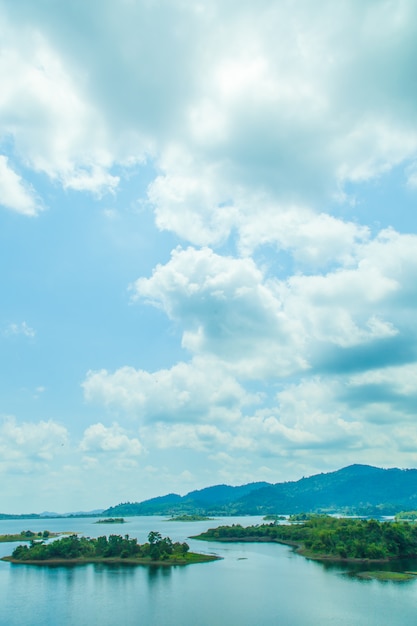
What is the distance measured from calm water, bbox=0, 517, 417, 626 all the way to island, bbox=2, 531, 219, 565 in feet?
20.9

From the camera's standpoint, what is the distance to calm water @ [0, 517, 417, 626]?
57.8 meters

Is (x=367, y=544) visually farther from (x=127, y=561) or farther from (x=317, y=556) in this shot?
(x=127, y=561)

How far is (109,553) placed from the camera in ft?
357

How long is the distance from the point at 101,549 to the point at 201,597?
50579 millimetres

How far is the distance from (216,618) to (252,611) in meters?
5.58

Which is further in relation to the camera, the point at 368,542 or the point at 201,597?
the point at 368,542

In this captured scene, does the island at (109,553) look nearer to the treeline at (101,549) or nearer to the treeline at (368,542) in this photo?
the treeline at (101,549)

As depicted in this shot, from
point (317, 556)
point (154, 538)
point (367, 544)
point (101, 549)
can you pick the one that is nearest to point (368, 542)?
point (367, 544)

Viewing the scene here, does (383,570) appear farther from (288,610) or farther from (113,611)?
(113,611)

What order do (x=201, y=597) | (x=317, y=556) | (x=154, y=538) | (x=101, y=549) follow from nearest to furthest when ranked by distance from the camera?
(x=201, y=597) < (x=154, y=538) < (x=101, y=549) < (x=317, y=556)

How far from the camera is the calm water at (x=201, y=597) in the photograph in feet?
190

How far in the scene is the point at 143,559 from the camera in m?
103

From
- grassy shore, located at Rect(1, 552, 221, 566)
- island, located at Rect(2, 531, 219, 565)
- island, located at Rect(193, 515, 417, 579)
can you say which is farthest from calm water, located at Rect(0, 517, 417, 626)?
island, located at Rect(193, 515, 417, 579)

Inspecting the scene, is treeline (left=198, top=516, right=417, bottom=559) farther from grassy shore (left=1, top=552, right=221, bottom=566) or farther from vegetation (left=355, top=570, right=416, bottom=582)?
grassy shore (left=1, top=552, right=221, bottom=566)
